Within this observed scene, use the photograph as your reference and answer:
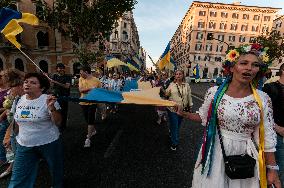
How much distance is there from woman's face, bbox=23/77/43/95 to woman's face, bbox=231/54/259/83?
2.49 metres

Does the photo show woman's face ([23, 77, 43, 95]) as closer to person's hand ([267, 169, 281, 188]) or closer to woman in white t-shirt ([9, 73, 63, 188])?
woman in white t-shirt ([9, 73, 63, 188])

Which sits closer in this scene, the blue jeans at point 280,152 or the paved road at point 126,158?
the blue jeans at point 280,152

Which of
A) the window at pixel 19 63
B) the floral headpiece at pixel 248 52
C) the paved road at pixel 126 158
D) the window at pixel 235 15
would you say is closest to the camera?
the floral headpiece at pixel 248 52

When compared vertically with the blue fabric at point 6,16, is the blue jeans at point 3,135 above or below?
below

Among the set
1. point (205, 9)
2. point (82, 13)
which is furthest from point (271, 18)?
point (82, 13)

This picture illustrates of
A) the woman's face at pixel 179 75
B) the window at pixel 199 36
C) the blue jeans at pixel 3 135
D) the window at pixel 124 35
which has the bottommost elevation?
the blue jeans at pixel 3 135

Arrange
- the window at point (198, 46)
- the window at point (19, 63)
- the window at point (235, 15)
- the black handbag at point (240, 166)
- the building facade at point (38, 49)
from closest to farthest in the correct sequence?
1. the black handbag at point (240, 166)
2. the building facade at point (38, 49)
3. the window at point (19, 63)
4. the window at point (235, 15)
5. the window at point (198, 46)

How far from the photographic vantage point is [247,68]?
2135mm

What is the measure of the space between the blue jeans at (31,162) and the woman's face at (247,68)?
2571 millimetres

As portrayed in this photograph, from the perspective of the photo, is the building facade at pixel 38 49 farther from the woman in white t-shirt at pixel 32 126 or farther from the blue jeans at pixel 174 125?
the woman in white t-shirt at pixel 32 126

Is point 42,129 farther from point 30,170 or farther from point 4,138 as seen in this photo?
point 4,138

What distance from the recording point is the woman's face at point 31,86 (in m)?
3.00

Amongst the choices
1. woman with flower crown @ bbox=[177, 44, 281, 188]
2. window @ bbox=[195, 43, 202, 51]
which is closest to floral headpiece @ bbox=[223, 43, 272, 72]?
woman with flower crown @ bbox=[177, 44, 281, 188]

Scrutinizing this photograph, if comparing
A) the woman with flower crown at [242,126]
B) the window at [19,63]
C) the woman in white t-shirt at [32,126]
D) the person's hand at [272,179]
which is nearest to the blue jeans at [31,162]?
the woman in white t-shirt at [32,126]
